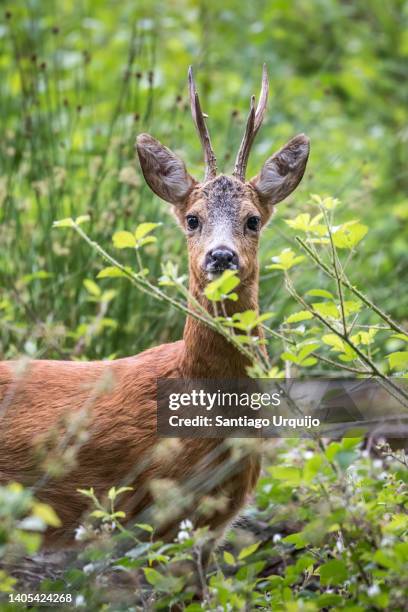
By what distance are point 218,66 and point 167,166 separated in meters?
5.00

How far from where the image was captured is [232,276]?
2.63 m

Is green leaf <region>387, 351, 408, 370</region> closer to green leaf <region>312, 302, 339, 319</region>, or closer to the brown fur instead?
green leaf <region>312, 302, 339, 319</region>

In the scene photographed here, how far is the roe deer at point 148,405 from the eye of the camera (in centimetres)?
337

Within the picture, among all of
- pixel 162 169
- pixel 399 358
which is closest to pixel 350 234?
pixel 399 358

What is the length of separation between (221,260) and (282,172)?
0.75 meters

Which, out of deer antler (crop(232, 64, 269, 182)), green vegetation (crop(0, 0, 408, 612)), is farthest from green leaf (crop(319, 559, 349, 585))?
deer antler (crop(232, 64, 269, 182))

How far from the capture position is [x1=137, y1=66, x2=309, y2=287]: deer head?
3.45 m

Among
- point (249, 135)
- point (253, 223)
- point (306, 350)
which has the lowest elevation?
point (306, 350)

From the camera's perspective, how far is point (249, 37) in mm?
7965

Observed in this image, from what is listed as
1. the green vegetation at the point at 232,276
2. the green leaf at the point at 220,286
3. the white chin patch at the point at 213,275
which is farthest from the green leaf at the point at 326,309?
the white chin patch at the point at 213,275

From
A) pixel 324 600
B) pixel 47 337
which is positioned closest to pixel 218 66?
pixel 47 337

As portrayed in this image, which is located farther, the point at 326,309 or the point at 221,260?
the point at 221,260

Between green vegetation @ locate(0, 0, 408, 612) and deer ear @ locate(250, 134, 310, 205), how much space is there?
289mm

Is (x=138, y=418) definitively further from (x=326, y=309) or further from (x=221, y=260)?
(x=326, y=309)
